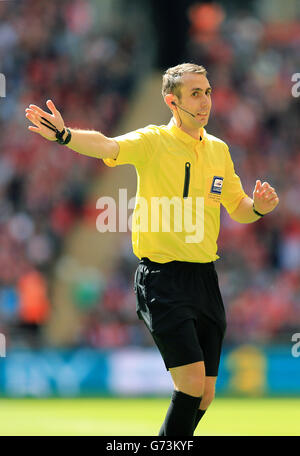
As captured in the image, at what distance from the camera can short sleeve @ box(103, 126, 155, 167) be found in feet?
19.6

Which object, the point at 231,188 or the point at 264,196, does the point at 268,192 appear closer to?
the point at 264,196

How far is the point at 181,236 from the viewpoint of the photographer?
6.14m

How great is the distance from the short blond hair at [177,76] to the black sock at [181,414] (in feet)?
6.49

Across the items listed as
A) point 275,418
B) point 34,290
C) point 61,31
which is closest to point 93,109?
point 61,31

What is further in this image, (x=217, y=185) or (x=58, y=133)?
(x=217, y=185)

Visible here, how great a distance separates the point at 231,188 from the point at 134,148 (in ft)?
3.14

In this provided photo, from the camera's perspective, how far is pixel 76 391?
1438cm

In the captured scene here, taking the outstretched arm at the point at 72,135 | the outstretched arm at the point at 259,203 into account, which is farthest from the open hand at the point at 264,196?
the outstretched arm at the point at 72,135

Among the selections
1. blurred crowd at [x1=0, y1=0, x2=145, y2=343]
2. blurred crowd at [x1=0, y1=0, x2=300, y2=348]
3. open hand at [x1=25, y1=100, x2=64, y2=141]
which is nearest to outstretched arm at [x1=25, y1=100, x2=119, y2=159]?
open hand at [x1=25, y1=100, x2=64, y2=141]

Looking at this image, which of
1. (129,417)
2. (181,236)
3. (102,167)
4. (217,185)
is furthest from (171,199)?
(102,167)

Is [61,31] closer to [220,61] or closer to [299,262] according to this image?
[220,61]

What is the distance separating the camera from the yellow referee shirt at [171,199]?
6133mm

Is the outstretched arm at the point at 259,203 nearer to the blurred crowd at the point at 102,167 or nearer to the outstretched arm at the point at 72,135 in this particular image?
the outstretched arm at the point at 72,135

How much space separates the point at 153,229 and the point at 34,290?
9442mm
